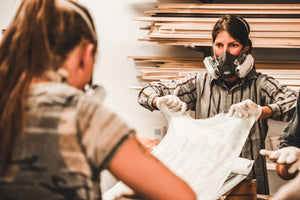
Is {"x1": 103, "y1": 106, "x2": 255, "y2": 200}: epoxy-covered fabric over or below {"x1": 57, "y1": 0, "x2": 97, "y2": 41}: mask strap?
below

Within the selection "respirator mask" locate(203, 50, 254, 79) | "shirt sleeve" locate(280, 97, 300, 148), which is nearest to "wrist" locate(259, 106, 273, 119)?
"respirator mask" locate(203, 50, 254, 79)

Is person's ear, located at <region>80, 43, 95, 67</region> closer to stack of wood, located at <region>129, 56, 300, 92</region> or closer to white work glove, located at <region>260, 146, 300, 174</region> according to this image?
white work glove, located at <region>260, 146, 300, 174</region>

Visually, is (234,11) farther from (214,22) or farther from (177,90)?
(177,90)

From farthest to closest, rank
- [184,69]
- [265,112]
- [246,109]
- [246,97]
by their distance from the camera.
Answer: [184,69] → [246,97] → [265,112] → [246,109]

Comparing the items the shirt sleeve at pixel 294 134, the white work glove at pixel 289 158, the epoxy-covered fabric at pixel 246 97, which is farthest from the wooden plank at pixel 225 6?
the white work glove at pixel 289 158

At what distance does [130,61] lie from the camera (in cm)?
316

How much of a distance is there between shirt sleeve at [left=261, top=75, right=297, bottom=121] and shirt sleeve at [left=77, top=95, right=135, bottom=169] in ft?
4.87

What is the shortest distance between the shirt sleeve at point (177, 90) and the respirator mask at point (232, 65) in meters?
0.21

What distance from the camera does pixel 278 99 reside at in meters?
2.08

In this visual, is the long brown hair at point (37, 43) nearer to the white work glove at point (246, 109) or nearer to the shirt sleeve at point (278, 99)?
the white work glove at point (246, 109)

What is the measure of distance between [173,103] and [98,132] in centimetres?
129

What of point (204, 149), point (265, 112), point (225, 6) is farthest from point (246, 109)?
point (225, 6)

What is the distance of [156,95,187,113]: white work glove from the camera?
1.95 m

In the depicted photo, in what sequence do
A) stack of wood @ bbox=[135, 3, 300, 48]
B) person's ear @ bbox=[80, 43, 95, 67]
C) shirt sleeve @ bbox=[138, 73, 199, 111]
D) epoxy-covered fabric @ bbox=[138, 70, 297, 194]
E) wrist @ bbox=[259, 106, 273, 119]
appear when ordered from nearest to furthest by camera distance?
person's ear @ bbox=[80, 43, 95, 67] → wrist @ bbox=[259, 106, 273, 119] → epoxy-covered fabric @ bbox=[138, 70, 297, 194] → shirt sleeve @ bbox=[138, 73, 199, 111] → stack of wood @ bbox=[135, 3, 300, 48]
